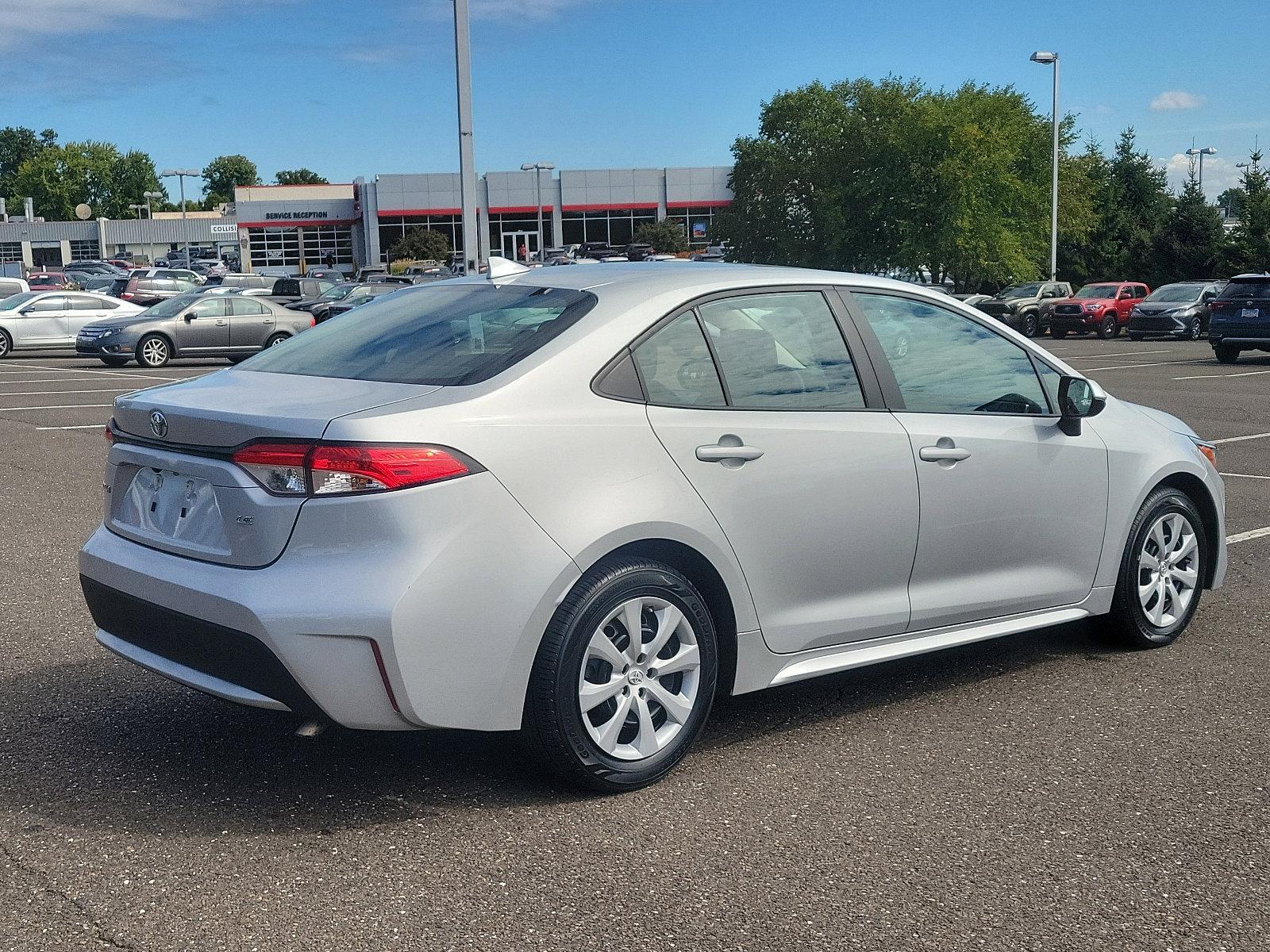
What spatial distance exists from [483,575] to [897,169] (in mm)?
50779

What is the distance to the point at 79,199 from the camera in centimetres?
15662

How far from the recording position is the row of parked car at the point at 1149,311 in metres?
24.6

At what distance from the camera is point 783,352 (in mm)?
4602

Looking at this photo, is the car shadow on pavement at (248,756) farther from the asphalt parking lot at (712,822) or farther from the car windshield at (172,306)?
the car windshield at (172,306)

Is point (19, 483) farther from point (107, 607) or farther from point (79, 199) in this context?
point (79, 199)

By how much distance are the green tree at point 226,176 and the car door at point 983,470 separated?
196 metres

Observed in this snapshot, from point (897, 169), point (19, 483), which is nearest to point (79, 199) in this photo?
point (897, 169)

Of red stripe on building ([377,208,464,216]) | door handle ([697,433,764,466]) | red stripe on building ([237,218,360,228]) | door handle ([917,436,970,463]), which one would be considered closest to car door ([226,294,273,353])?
door handle ([917,436,970,463])

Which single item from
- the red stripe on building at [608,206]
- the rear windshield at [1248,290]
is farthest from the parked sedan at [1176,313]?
the red stripe on building at [608,206]

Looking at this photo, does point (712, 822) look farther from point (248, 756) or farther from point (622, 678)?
point (248, 756)

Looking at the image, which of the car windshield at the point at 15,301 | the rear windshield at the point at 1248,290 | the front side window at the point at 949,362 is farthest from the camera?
the car windshield at the point at 15,301

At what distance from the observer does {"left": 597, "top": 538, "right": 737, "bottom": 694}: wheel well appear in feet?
13.3

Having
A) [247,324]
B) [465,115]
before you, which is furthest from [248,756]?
[247,324]

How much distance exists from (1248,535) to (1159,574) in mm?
2850
